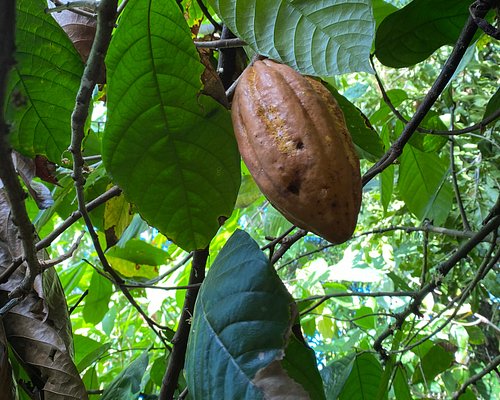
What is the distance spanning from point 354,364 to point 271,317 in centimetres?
67

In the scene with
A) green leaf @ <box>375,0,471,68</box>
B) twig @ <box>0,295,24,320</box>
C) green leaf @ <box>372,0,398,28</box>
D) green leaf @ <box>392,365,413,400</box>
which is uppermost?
green leaf @ <box>372,0,398,28</box>

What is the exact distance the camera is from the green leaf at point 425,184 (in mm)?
1401

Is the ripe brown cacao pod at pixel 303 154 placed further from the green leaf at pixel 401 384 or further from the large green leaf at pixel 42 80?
the green leaf at pixel 401 384

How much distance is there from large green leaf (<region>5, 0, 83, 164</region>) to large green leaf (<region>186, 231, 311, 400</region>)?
0.29 meters

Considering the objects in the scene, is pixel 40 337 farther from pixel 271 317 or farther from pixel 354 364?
pixel 354 364

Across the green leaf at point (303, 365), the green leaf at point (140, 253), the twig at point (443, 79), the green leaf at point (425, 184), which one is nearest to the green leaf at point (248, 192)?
the green leaf at point (140, 253)

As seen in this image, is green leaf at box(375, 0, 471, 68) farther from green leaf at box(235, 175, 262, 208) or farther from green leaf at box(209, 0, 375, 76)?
green leaf at box(235, 175, 262, 208)

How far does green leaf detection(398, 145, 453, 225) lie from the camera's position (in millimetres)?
1401

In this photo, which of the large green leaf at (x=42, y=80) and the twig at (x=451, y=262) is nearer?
the large green leaf at (x=42, y=80)

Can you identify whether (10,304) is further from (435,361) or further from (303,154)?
(435,361)

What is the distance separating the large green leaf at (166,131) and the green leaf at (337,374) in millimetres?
504

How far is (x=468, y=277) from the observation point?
1.95m

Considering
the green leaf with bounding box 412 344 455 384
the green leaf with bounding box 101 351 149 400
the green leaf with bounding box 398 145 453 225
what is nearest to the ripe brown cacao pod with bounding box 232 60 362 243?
the green leaf with bounding box 101 351 149 400

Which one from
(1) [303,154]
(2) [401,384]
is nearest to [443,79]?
(1) [303,154]
